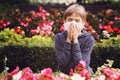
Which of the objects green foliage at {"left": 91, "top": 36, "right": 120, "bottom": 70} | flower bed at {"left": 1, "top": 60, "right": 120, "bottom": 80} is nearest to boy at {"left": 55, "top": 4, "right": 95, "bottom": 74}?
flower bed at {"left": 1, "top": 60, "right": 120, "bottom": 80}

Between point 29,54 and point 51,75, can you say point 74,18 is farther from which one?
point 29,54

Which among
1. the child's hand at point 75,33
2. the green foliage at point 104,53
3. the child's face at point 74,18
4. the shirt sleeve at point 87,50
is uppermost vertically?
the child's face at point 74,18

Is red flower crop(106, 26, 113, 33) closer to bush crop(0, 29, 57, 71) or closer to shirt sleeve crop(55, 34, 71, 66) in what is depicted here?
bush crop(0, 29, 57, 71)

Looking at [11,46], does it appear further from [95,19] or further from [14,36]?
[95,19]

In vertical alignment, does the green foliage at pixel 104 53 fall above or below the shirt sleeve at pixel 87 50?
below

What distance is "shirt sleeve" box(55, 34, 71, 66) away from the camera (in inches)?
190

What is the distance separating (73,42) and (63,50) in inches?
5.4

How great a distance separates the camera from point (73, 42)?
15.7 feet

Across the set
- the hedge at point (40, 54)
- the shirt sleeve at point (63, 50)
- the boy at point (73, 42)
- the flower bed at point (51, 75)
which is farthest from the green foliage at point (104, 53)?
the flower bed at point (51, 75)

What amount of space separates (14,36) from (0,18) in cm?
243

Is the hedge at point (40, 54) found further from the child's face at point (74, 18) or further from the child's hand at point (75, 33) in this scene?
the child's hand at point (75, 33)

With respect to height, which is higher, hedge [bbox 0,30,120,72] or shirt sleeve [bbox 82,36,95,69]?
shirt sleeve [bbox 82,36,95,69]

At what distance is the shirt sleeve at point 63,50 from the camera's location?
4.82 meters

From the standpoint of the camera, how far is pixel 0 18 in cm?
1102
